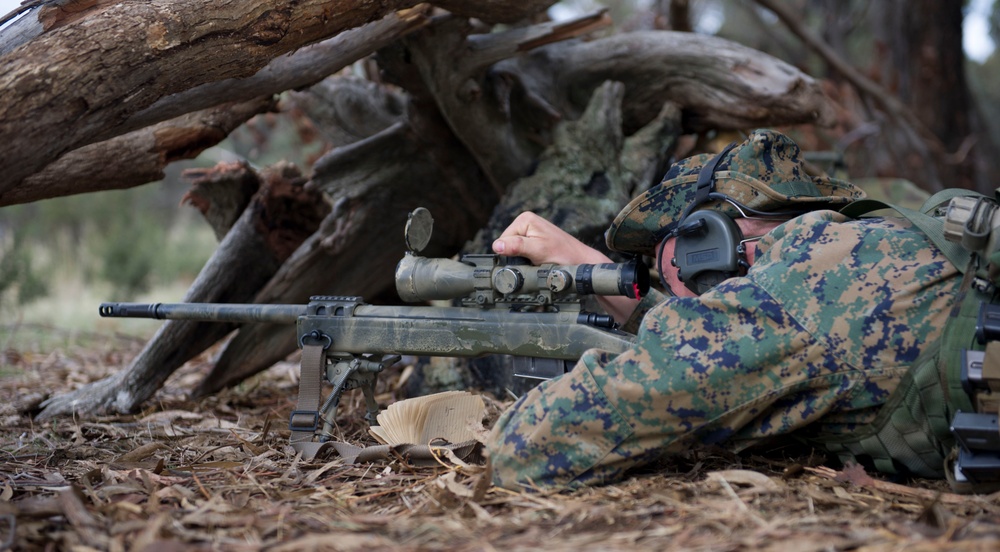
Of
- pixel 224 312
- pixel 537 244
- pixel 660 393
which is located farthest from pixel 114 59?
pixel 660 393

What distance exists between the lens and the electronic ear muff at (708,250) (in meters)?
3.24

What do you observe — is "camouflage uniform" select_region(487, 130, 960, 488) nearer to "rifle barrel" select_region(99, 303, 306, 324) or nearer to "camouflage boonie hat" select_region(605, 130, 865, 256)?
"camouflage boonie hat" select_region(605, 130, 865, 256)

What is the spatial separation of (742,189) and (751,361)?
873 mm

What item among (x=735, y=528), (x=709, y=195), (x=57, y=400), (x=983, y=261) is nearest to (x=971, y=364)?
(x=983, y=261)

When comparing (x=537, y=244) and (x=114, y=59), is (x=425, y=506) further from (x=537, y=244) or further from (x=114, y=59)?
(x=114, y=59)

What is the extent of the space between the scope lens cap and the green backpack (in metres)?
1.90

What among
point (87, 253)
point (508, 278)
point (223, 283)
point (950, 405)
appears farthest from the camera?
point (87, 253)

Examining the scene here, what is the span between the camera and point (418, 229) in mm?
3643

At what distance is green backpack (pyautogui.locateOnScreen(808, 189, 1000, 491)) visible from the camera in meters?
2.64

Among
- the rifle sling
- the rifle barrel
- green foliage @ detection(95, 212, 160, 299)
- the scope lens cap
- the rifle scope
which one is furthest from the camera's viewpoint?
green foliage @ detection(95, 212, 160, 299)

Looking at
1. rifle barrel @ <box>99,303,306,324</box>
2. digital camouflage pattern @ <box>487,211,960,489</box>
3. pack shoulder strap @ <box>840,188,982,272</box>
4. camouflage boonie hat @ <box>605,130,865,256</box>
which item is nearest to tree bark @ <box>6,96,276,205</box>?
rifle barrel @ <box>99,303,306,324</box>

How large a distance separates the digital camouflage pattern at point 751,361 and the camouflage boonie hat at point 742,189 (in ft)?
1.41

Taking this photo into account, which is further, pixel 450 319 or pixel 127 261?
pixel 127 261

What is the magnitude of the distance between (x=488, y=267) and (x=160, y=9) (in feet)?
5.35
